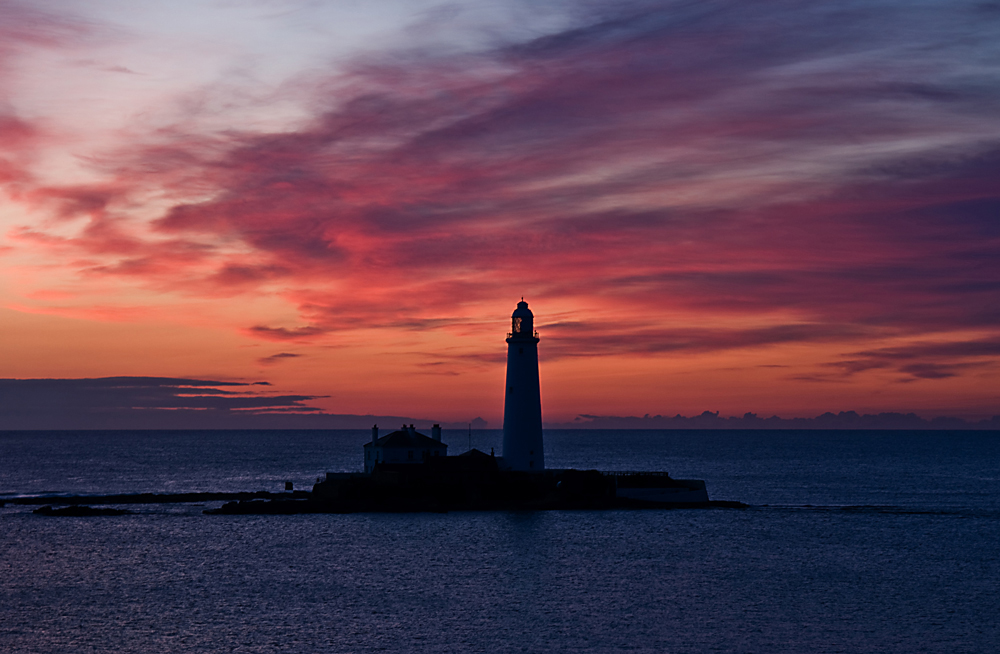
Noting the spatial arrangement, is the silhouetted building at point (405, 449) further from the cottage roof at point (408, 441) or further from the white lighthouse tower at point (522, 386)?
the white lighthouse tower at point (522, 386)

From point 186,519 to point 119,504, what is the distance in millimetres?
15977

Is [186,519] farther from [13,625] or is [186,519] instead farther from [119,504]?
[13,625]

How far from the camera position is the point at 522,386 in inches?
2857

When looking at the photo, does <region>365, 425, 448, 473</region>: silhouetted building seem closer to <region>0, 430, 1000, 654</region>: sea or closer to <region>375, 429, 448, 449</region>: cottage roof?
<region>375, 429, 448, 449</region>: cottage roof

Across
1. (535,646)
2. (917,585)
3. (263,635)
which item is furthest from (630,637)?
(917,585)

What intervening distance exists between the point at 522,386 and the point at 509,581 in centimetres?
2460

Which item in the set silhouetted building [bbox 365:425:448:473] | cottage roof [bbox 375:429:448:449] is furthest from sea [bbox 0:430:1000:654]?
cottage roof [bbox 375:429:448:449]

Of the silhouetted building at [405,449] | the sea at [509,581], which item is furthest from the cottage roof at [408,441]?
the sea at [509,581]

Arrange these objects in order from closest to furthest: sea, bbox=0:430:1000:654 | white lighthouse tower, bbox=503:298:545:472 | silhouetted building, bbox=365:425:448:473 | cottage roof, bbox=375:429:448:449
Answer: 1. sea, bbox=0:430:1000:654
2. white lighthouse tower, bbox=503:298:545:472
3. silhouetted building, bbox=365:425:448:473
4. cottage roof, bbox=375:429:448:449

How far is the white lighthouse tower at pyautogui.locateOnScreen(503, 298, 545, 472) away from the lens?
238 feet

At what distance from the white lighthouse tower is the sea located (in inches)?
241

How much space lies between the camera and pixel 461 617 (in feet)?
136

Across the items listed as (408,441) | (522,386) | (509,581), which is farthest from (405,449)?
(509,581)

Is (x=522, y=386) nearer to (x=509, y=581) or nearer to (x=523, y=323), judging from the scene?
(x=523, y=323)
